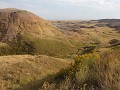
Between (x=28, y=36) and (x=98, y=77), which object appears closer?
(x=98, y=77)

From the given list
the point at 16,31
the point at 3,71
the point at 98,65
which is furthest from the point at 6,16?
the point at 98,65

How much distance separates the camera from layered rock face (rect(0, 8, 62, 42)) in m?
56.6

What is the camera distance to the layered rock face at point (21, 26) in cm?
5658

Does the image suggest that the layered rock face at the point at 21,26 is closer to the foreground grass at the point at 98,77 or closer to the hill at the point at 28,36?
the hill at the point at 28,36

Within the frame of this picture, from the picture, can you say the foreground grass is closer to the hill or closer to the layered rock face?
the hill

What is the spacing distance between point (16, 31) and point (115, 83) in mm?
51713

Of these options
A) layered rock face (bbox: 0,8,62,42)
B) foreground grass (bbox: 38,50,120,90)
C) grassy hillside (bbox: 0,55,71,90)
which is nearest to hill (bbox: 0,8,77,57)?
layered rock face (bbox: 0,8,62,42)

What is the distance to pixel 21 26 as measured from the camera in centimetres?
5859

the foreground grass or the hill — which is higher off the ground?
the foreground grass

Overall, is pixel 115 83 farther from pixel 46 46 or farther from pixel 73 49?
pixel 73 49

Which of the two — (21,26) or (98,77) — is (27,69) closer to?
(98,77)

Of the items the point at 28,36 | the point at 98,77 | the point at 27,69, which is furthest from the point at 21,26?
the point at 98,77

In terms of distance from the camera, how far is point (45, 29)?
62.4 metres

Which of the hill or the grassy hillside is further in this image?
the hill
